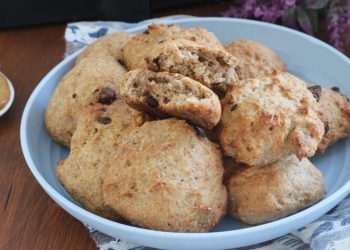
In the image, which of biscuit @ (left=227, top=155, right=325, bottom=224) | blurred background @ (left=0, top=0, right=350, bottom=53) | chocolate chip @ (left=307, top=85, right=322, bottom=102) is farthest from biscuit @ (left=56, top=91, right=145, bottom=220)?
blurred background @ (left=0, top=0, right=350, bottom=53)

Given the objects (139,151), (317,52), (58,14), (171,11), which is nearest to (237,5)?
(171,11)

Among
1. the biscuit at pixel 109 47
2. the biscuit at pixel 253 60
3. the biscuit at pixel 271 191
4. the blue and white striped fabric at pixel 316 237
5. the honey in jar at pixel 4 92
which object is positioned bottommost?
the honey in jar at pixel 4 92

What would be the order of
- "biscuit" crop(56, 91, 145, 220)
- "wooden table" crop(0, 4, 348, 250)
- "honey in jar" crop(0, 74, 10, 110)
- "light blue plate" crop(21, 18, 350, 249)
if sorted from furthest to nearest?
"honey in jar" crop(0, 74, 10, 110) → "wooden table" crop(0, 4, 348, 250) → "biscuit" crop(56, 91, 145, 220) → "light blue plate" crop(21, 18, 350, 249)

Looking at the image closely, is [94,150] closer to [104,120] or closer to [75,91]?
[104,120]

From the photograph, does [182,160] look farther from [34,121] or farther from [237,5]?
[237,5]

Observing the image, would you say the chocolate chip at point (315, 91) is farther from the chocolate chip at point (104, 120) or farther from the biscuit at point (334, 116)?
the chocolate chip at point (104, 120)

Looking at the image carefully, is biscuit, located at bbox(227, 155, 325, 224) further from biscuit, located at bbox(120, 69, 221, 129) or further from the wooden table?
the wooden table

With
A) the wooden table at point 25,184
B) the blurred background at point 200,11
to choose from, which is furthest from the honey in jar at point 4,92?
the blurred background at point 200,11
